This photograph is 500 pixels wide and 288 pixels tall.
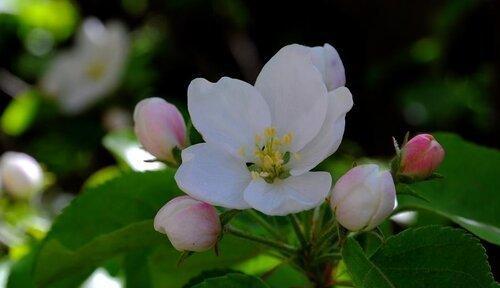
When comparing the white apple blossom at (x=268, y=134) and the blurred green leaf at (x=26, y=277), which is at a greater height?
the white apple blossom at (x=268, y=134)

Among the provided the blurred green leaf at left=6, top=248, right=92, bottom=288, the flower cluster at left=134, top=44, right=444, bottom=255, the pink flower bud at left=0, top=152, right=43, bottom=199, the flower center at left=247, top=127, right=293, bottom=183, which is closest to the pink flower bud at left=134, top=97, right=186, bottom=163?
the flower cluster at left=134, top=44, right=444, bottom=255

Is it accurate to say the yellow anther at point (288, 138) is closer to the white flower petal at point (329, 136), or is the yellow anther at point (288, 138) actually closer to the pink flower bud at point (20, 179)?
the white flower petal at point (329, 136)

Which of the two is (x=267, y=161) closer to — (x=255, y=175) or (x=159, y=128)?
(x=255, y=175)

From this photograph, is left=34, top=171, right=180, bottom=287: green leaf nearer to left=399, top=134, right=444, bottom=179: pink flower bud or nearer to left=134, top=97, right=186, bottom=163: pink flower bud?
left=134, top=97, right=186, bottom=163: pink flower bud

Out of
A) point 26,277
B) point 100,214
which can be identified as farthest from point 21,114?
point 100,214

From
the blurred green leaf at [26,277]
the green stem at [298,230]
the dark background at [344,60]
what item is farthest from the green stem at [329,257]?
the dark background at [344,60]

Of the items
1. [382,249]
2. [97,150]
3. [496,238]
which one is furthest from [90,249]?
[97,150]

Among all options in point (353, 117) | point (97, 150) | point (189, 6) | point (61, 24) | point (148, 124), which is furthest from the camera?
point (61, 24)

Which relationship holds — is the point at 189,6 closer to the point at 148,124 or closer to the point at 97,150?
the point at 97,150
